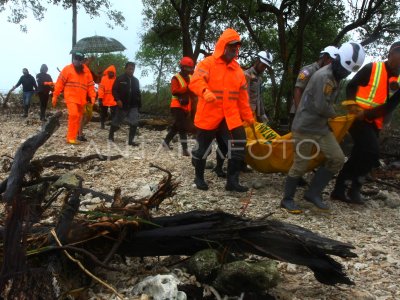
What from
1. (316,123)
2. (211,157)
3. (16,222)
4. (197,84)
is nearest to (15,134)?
(211,157)

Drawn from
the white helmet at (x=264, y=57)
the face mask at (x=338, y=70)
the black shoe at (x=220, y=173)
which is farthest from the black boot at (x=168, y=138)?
the face mask at (x=338, y=70)

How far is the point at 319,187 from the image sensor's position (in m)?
4.96

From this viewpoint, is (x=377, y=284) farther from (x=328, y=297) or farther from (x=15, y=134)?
(x=15, y=134)

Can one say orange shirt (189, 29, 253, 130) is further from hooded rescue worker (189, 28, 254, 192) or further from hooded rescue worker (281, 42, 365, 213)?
hooded rescue worker (281, 42, 365, 213)

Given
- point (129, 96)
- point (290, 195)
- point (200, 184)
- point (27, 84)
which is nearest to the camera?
point (290, 195)

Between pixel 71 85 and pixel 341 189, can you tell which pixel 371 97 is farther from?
pixel 71 85

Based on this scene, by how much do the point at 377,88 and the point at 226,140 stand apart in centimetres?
176

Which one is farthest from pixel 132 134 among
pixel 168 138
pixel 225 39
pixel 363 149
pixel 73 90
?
pixel 363 149

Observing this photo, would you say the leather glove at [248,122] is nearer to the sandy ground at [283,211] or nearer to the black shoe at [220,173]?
the sandy ground at [283,211]

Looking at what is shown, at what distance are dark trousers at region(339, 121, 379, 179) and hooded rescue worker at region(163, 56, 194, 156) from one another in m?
3.28

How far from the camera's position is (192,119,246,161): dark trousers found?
17.1 ft

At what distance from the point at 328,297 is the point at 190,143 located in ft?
22.7

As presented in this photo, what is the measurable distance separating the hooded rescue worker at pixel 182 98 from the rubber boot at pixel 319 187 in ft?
11.0

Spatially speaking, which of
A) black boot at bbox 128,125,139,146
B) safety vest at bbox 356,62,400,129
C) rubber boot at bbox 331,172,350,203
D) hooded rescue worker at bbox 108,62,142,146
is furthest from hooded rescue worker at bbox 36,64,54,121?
safety vest at bbox 356,62,400,129
